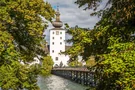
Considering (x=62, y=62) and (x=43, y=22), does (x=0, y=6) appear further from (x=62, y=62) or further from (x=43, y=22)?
(x=62, y=62)

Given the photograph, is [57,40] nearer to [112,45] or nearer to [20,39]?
[20,39]

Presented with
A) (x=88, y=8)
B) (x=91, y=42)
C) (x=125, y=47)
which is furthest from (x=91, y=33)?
(x=125, y=47)

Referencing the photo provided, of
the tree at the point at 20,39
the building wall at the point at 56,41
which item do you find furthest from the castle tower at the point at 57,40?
the tree at the point at 20,39

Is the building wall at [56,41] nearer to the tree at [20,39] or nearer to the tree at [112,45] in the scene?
the tree at [20,39]

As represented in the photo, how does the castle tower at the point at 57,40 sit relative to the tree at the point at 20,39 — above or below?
Result: above

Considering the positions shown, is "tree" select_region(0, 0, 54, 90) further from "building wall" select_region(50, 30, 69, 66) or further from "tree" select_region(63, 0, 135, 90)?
"building wall" select_region(50, 30, 69, 66)

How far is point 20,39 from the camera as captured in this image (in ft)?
54.3

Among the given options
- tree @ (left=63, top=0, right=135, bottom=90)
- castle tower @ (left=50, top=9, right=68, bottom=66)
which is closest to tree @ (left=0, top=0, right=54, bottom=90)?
tree @ (left=63, top=0, right=135, bottom=90)

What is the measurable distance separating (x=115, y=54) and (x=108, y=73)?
0.48 metres

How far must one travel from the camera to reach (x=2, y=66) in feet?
48.8

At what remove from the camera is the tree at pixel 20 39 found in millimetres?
14867

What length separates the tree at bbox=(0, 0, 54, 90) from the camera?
14.9 meters

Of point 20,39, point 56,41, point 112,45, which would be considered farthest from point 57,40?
point 112,45

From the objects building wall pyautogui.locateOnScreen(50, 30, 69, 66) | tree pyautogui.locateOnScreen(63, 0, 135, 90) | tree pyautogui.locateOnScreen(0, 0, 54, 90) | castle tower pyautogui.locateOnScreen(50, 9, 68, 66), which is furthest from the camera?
building wall pyautogui.locateOnScreen(50, 30, 69, 66)
